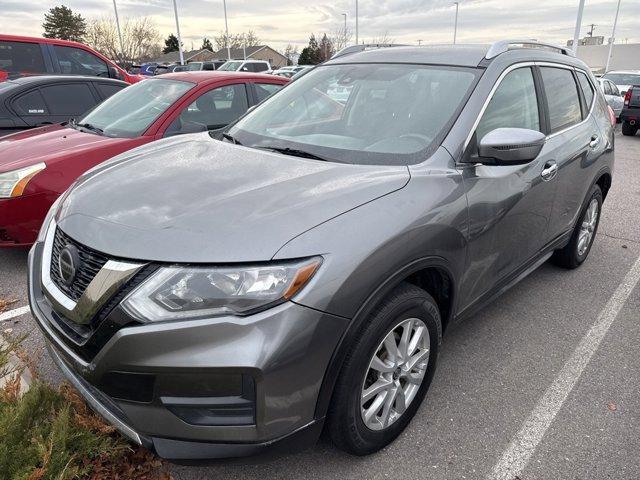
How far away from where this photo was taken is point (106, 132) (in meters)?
4.61

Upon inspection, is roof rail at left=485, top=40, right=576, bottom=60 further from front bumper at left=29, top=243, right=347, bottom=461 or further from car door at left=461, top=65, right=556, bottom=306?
front bumper at left=29, top=243, right=347, bottom=461

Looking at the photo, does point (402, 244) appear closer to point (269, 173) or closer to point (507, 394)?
point (269, 173)

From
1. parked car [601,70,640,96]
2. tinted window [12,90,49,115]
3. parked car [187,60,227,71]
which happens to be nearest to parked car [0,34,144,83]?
tinted window [12,90,49,115]

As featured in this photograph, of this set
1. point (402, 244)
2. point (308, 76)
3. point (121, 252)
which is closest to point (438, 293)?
point (402, 244)

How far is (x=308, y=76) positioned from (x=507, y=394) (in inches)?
95.1

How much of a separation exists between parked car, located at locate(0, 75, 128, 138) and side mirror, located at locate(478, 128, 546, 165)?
5.21m

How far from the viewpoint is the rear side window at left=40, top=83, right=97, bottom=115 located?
19.7 feet

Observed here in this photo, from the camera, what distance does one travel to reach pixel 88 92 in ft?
20.6

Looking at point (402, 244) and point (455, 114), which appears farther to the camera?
point (455, 114)

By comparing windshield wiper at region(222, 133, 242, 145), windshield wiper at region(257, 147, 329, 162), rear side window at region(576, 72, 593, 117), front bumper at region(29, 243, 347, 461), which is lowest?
front bumper at region(29, 243, 347, 461)

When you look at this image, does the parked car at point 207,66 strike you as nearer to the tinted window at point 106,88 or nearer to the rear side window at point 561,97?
the tinted window at point 106,88

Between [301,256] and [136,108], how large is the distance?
3864 mm

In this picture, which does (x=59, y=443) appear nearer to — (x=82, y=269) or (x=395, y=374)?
(x=82, y=269)

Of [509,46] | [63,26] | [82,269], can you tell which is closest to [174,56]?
[63,26]
